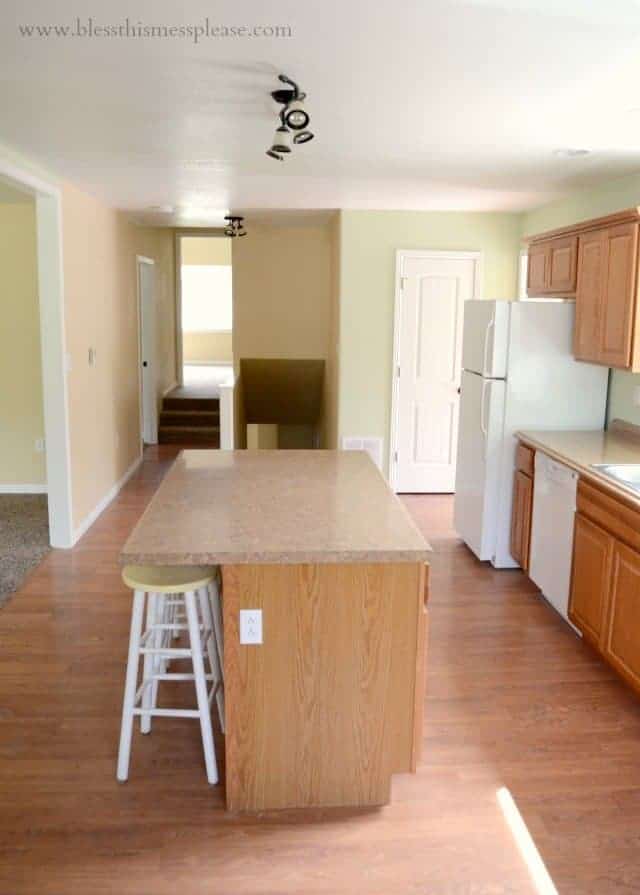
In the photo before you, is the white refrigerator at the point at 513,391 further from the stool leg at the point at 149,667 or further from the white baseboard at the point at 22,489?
the white baseboard at the point at 22,489

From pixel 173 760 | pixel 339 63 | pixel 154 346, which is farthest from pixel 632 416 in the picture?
pixel 154 346

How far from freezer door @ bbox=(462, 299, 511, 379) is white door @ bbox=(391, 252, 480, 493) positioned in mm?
1350

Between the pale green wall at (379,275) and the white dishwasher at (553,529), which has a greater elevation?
the pale green wall at (379,275)

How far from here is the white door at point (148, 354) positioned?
830cm

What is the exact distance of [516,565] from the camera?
15.4 ft

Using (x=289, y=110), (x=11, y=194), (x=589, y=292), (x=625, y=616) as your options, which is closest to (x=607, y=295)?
(x=589, y=292)

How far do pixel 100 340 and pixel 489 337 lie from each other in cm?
302

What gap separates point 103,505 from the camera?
5891 mm

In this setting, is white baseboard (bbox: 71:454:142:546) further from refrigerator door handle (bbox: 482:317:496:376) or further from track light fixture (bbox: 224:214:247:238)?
refrigerator door handle (bbox: 482:317:496:376)

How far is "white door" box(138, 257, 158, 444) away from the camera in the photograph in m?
8.30

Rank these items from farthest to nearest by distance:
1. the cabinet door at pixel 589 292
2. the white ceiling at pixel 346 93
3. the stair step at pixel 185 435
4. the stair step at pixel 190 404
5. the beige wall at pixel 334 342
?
1. the stair step at pixel 190 404
2. the stair step at pixel 185 435
3. the beige wall at pixel 334 342
4. the cabinet door at pixel 589 292
5. the white ceiling at pixel 346 93

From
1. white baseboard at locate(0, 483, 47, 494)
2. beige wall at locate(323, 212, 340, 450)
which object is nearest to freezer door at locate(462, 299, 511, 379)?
beige wall at locate(323, 212, 340, 450)

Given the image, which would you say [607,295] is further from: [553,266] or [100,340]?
[100,340]

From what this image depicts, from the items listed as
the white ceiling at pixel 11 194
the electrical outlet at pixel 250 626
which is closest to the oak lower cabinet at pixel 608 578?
the electrical outlet at pixel 250 626
